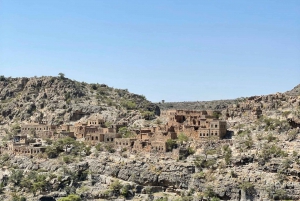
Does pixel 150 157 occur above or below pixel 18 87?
below

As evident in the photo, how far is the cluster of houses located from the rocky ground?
1355 mm

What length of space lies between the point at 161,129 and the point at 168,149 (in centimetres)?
479

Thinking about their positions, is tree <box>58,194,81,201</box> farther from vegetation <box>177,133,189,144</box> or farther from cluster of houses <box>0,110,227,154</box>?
vegetation <box>177,133,189,144</box>

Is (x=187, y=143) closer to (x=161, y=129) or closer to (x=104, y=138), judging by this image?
(x=161, y=129)

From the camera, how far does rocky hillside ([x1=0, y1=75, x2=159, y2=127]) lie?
93000mm

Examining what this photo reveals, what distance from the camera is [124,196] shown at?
62.5 metres

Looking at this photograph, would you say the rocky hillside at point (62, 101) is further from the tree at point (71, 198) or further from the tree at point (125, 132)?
the tree at point (71, 198)

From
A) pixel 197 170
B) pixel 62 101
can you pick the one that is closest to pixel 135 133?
pixel 197 170

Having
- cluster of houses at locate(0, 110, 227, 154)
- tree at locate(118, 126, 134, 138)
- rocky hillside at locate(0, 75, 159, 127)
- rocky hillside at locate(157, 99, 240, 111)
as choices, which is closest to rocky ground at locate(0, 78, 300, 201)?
cluster of houses at locate(0, 110, 227, 154)

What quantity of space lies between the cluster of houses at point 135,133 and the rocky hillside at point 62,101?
7132mm

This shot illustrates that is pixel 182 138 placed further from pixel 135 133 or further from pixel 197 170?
pixel 135 133

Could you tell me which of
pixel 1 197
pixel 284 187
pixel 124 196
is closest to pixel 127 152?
pixel 124 196

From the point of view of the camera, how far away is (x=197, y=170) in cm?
6362

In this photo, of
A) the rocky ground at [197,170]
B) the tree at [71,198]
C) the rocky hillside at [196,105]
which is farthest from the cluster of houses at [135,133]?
the rocky hillside at [196,105]
